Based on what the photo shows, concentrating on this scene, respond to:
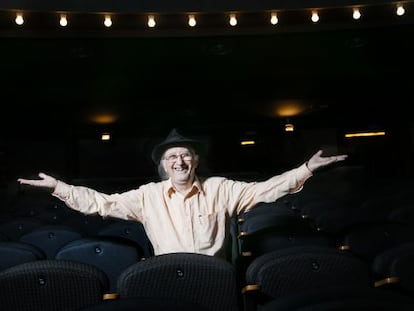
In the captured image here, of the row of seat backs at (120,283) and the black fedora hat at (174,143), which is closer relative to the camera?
the row of seat backs at (120,283)

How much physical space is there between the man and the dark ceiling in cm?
514

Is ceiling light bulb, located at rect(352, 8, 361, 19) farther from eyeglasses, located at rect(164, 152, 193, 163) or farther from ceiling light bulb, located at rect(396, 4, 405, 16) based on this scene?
eyeglasses, located at rect(164, 152, 193, 163)

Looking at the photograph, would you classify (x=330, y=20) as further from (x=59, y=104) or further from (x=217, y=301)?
(x=217, y=301)

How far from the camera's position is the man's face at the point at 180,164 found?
3398mm

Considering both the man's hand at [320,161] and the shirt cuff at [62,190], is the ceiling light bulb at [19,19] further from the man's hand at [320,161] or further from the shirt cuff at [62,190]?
the man's hand at [320,161]

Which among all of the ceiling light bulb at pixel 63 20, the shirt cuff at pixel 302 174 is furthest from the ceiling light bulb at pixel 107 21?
the shirt cuff at pixel 302 174

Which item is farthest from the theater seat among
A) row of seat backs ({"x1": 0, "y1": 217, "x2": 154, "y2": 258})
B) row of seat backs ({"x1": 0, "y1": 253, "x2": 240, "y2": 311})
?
row of seat backs ({"x1": 0, "y1": 217, "x2": 154, "y2": 258})

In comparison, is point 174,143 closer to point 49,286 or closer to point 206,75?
point 49,286

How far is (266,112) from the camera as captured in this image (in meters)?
11.1

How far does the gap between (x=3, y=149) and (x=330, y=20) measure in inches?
284

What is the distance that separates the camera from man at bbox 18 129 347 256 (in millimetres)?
3324

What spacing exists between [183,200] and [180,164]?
0.26 m

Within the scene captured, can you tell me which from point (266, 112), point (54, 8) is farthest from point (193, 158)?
point (266, 112)

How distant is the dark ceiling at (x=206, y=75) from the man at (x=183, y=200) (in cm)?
514
